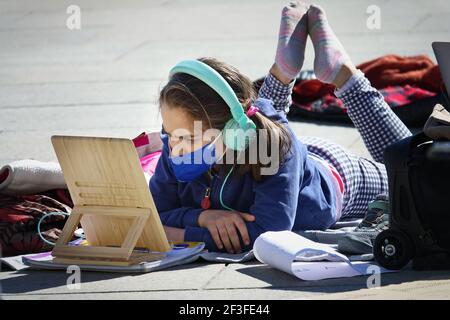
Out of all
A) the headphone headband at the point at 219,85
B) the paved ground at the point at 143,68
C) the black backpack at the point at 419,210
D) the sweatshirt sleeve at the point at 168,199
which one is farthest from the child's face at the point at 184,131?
the black backpack at the point at 419,210

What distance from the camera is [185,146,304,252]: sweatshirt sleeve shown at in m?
4.26

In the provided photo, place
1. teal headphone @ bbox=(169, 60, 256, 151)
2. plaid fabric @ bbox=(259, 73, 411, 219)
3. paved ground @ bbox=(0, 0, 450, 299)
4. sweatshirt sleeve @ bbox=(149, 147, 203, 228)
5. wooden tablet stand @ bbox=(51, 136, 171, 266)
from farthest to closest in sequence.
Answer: plaid fabric @ bbox=(259, 73, 411, 219)
sweatshirt sleeve @ bbox=(149, 147, 203, 228)
teal headphone @ bbox=(169, 60, 256, 151)
wooden tablet stand @ bbox=(51, 136, 171, 266)
paved ground @ bbox=(0, 0, 450, 299)

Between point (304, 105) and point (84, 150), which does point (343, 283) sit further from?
point (304, 105)

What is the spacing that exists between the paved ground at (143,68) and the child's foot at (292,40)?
0.97 m

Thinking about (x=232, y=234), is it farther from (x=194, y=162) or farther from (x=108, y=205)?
(x=108, y=205)

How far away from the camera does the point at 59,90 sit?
8250mm

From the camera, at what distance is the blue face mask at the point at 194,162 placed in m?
4.23

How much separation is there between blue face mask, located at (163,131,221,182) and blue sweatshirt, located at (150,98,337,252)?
0.36 ft

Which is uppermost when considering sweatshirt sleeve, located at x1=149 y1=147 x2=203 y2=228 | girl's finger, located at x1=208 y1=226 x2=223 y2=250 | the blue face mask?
the blue face mask

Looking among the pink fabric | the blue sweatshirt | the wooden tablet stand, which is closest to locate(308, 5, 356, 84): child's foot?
the blue sweatshirt

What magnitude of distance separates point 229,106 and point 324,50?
1.21m

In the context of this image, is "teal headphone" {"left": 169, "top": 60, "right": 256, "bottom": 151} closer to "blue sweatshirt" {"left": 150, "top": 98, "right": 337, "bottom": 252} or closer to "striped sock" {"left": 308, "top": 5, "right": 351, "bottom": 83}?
"blue sweatshirt" {"left": 150, "top": 98, "right": 337, "bottom": 252}

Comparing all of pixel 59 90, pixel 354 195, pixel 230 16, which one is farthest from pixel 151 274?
pixel 230 16

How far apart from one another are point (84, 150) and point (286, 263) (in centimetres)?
89
